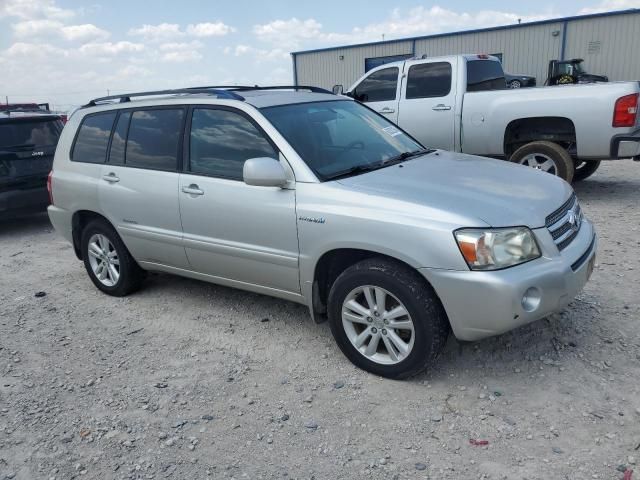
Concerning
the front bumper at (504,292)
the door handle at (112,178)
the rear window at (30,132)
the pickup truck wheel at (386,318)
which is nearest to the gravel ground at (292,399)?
the pickup truck wheel at (386,318)

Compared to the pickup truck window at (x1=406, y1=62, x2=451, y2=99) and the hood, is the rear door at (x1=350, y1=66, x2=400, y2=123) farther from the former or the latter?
the hood

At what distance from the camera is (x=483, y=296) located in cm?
296

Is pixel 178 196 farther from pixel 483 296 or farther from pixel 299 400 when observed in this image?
pixel 483 296

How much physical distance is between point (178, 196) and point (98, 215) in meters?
1.25

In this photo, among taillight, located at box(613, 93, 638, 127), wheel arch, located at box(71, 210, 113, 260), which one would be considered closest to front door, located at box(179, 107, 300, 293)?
wheel arch, located at box(71, 210, 113, 260)

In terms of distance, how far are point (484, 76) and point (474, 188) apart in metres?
5.91

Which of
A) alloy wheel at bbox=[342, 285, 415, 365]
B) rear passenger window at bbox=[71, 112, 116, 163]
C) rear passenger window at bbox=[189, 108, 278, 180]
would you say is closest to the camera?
alloy wheel at bbox=[342, 285, 415, 365]

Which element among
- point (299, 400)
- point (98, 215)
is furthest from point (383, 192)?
point (98, 215)

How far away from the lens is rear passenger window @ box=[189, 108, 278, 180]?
12.8ft

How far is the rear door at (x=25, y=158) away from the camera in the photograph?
7.50 m

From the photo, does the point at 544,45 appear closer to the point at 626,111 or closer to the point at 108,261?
the point at 626,111

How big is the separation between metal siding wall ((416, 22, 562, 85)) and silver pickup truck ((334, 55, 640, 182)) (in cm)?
1581

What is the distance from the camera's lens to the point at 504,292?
292 centimetres

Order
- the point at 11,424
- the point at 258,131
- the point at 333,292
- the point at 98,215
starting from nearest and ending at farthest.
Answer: the point at 11,424 < the point at 333,292 < the point at 258,131 < the point at 98,215
